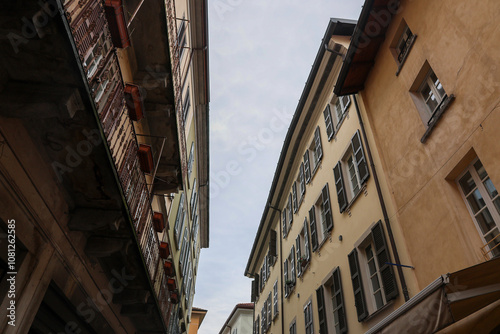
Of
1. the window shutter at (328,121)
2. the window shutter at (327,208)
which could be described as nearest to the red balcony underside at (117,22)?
the window shutter at (327,208)

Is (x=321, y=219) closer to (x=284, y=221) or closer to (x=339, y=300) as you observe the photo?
(x=339, y=300)

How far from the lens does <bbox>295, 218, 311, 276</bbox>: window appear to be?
13312 mm

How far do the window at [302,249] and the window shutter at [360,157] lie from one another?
14.9 ft

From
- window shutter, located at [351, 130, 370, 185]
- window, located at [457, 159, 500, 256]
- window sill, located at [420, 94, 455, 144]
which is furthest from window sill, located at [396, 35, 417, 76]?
window, located at [457, 159, 500, 256]

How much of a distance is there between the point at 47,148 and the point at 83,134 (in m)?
0.74

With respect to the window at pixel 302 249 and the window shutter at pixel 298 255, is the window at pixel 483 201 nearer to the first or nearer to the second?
the window at pixel 302 249

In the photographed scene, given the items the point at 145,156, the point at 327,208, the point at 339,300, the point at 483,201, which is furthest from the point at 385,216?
the point at 145,156

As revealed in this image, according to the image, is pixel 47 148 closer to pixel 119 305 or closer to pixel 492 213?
pixel 119 305

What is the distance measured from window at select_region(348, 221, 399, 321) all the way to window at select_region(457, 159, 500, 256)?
2170 millimetres

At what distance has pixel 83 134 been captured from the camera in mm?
4410

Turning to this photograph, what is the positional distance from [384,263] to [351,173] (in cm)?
355

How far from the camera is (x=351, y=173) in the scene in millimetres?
10875

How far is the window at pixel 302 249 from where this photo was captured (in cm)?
1331

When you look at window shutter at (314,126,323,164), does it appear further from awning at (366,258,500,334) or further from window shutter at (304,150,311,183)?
awning at (366,258,500,334)
